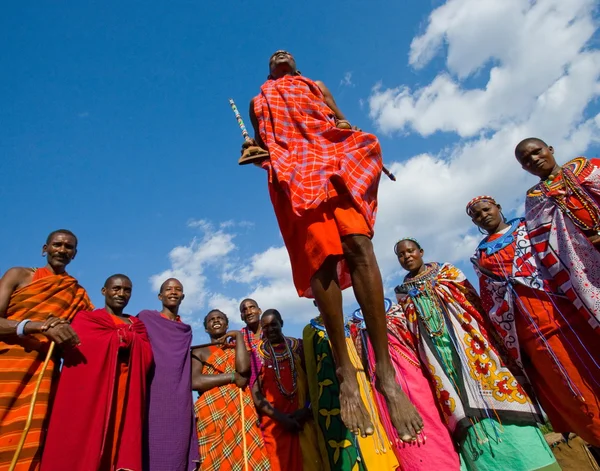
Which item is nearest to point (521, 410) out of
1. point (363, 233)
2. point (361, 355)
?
point (361, 355)

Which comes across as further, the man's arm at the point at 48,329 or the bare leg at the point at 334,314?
the man's arm at the point at 48,329

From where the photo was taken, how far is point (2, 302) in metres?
3.93

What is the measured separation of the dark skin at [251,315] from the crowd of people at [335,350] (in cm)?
106

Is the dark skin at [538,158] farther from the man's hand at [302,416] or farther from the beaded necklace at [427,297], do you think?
the man's hand at [302,416]

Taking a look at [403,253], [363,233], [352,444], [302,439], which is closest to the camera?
[363,233]

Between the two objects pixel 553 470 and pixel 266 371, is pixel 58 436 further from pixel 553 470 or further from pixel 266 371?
pixel 553 470

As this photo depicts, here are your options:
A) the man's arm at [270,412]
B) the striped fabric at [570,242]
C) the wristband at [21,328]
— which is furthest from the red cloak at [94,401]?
the striped fabric at [570,242]

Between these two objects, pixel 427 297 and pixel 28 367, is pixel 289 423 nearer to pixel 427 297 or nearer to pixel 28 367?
pixel 427 297

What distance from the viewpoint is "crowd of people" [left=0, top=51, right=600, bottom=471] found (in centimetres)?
284

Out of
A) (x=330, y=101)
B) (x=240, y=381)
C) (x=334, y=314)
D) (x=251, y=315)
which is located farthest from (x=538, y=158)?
(x=251, y=315)

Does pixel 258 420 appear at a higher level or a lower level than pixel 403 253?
lower

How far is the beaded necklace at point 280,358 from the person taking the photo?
17.1 ft

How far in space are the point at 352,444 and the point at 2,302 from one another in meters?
3.81

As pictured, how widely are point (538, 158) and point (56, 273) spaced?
18.0 ft
